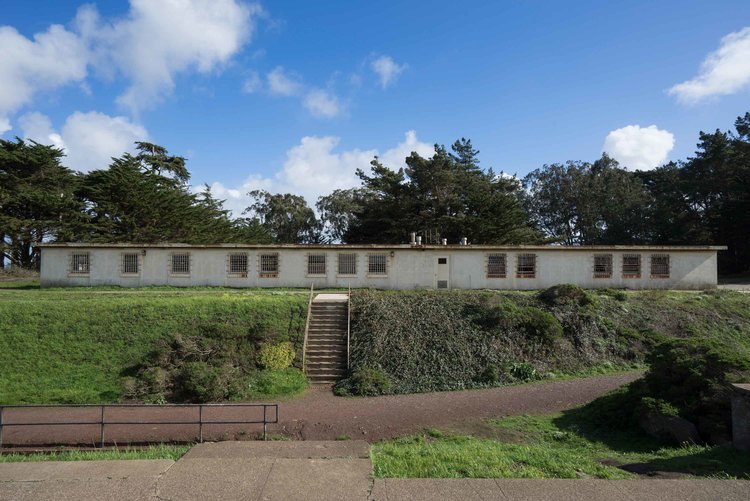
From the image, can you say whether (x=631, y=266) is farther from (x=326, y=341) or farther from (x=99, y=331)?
(x=99, y=331)

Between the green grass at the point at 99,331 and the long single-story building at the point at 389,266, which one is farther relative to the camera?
the long single-story building at the point at 389,266

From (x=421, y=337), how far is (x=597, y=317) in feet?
23.4

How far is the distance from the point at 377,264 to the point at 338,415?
1324 cm

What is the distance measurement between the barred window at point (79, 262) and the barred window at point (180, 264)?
184 inches

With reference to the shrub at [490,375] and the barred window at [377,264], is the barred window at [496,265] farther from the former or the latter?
the shrub at [490,375]

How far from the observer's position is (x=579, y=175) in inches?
2386

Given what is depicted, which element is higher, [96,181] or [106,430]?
[96,181]

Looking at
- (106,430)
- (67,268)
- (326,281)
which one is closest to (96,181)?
(67,268)

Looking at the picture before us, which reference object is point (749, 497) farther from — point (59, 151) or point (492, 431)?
point (59, 151)

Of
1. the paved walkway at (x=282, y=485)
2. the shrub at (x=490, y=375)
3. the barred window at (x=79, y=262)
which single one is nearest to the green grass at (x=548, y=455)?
the paved walkway at (x=282, y=485)

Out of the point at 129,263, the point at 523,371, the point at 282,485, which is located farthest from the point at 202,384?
the point at 129,263

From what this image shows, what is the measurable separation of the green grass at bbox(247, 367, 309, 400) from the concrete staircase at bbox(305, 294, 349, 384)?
513 mm

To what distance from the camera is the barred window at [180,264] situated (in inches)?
966

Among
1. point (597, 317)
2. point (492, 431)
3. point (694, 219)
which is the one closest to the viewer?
point (492, 431)
